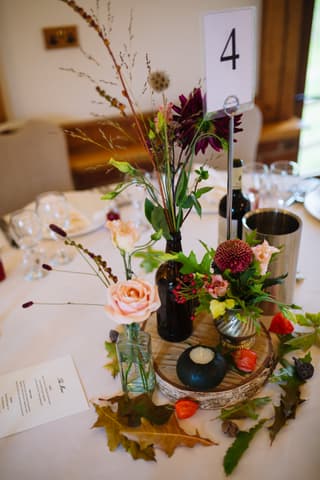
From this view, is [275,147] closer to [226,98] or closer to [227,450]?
[226,98]

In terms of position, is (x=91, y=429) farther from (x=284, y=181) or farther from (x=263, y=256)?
(x=284, y=181)

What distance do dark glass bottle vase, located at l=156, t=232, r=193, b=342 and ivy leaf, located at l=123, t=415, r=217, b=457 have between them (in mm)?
171

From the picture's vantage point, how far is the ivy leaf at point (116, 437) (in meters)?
0.63

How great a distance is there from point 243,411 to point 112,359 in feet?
0.90

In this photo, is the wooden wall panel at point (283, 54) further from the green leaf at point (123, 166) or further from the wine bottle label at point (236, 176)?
the green leaf at point (123, 166)

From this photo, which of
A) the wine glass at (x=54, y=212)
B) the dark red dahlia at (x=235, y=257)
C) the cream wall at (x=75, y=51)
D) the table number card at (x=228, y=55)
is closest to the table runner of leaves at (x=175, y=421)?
the dark red dahlia at (x=235, y=257)

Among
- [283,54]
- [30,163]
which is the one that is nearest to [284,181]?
[30,163]

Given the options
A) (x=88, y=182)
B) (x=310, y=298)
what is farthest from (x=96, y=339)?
(x=88, y=182)

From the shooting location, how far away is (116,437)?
0.65 meters

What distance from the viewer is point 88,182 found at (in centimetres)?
246

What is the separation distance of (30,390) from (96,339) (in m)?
0.16

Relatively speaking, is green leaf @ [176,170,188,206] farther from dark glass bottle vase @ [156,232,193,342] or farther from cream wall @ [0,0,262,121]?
cream wall @ [0,0,262,121]

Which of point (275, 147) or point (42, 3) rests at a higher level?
point (42, 3)

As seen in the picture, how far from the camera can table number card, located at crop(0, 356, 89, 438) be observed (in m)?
0.71
